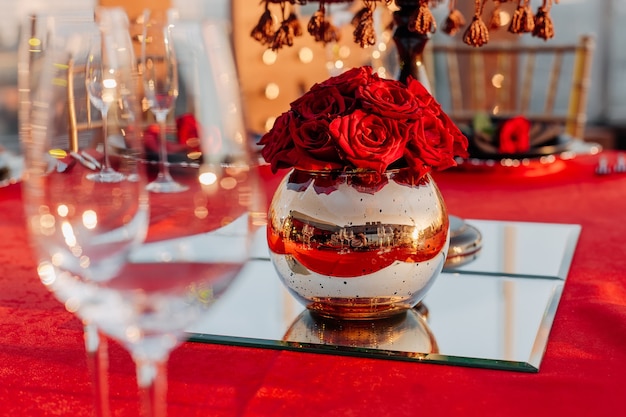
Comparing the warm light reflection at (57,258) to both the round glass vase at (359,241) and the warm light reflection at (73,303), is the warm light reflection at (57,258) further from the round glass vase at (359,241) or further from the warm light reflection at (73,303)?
the round glass vase at (359,241)

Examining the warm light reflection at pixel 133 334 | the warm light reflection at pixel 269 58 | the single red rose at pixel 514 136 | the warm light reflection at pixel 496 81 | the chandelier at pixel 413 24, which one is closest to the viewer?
the warm light reflection at pixel 133 334

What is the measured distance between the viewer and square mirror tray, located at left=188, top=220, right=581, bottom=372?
2.54 ft

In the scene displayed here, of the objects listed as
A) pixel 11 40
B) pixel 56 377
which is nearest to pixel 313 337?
pixel 56 377

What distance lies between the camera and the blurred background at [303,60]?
3111mm

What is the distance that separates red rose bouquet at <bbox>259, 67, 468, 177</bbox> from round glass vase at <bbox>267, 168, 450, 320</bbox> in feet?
0.06

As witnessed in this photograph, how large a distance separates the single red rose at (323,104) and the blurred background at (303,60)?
228 centimetres

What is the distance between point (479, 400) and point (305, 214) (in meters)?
0.23

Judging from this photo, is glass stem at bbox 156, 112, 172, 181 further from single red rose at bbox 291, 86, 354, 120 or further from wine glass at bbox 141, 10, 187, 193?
single red rose at bbox 291, 86, 354, 120

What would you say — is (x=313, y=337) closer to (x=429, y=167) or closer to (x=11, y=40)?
(x=429, y=167)

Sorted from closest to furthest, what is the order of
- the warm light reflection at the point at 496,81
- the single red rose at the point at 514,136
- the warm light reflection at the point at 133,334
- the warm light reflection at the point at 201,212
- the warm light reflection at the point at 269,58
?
the warm light reflection at the point at 133,334
the warm light reflection at the point at 201,212
the single red rose at the point at 514,136
the warm light reflection at the point at 269,58
the warm light reflection at the point at 496,81

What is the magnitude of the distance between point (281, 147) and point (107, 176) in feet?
0.97

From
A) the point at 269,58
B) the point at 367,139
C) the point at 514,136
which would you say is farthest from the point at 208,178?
the point at 269,58

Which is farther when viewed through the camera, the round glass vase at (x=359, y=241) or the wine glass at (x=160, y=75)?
the round glass vase at (x=359, y=241)

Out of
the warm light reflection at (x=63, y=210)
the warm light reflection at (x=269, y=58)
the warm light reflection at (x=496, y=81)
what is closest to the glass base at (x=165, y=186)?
the warm light reflection at (x=63, y=210)
